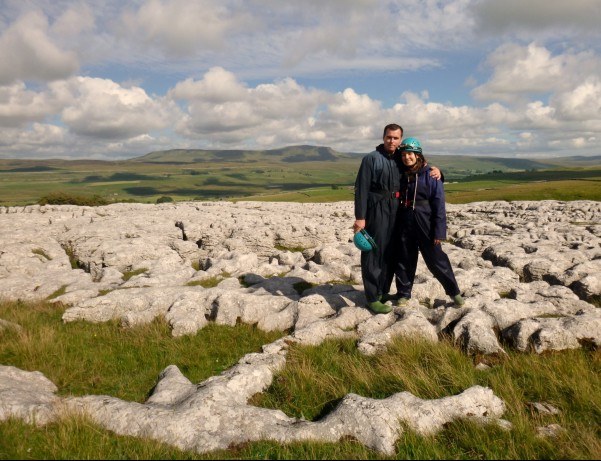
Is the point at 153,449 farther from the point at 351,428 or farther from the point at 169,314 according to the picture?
the point at 169,314

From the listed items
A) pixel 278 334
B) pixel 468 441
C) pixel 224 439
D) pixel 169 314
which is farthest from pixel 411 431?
pixel 169 314

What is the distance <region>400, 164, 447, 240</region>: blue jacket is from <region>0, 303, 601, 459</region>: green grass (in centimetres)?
251

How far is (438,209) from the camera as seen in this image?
8.37 m

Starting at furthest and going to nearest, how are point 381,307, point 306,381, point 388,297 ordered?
point 388,297 < point 381,307 < point 306,381

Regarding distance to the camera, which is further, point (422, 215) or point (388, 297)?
point (388, 297)

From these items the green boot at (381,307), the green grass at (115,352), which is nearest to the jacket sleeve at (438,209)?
the green boot at (381,307)

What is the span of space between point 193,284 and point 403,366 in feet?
30.6

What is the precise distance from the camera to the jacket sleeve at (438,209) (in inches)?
330

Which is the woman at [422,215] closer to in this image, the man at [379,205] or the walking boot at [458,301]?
the walking boot at [458,301]

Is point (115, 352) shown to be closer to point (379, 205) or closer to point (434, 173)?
point (379, 205)

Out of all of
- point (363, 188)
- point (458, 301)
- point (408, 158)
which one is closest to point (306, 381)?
point (363, 188)

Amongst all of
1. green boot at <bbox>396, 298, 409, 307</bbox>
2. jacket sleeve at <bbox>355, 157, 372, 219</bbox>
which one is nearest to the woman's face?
jacket sleeve at <bbox>355, 157, 372, 219</bbox>

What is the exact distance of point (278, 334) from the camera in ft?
30.2

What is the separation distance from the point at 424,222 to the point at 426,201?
0.48 meters
